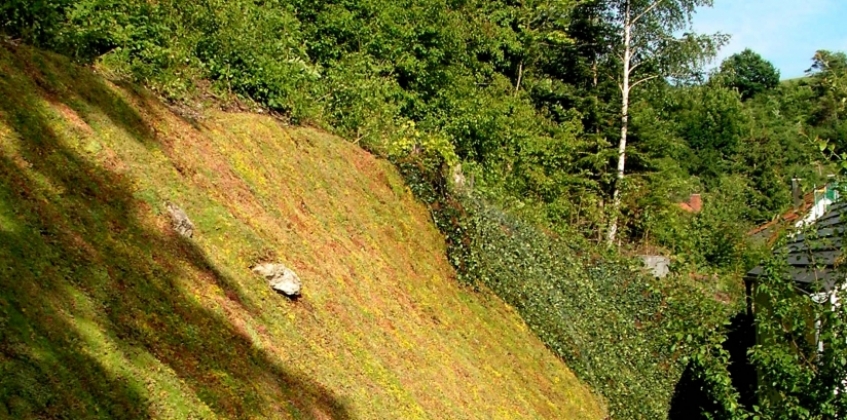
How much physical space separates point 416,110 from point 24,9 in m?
11.7

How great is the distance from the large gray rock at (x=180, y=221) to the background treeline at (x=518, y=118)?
7.67 feet

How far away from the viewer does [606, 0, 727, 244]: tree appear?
25.1 m

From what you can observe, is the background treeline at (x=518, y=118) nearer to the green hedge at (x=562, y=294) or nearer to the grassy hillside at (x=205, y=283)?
the green hedge at (x=562, y=294)

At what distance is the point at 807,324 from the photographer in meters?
7.88

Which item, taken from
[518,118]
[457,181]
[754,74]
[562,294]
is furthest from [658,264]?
[754,74]

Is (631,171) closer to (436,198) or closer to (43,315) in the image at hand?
(436,198)

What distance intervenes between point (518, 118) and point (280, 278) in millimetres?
18895

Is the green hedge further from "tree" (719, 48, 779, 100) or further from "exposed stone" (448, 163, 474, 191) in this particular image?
"tree" (719, 48, 779, 100)

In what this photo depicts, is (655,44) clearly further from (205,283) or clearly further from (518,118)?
(205,283)

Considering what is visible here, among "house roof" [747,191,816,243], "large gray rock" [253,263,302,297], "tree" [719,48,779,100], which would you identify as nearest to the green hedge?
"house roof" [747,191,816,243]

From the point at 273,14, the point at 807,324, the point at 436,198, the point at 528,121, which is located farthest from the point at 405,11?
the point at 807,324

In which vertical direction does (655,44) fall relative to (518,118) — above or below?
above

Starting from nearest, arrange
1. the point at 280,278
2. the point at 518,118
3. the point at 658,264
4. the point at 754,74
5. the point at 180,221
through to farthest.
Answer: the point at 180,221
the point at 280,278
the point at 658,264
the point at 518,118
the point at 754,74

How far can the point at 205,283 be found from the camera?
22.0 ft
